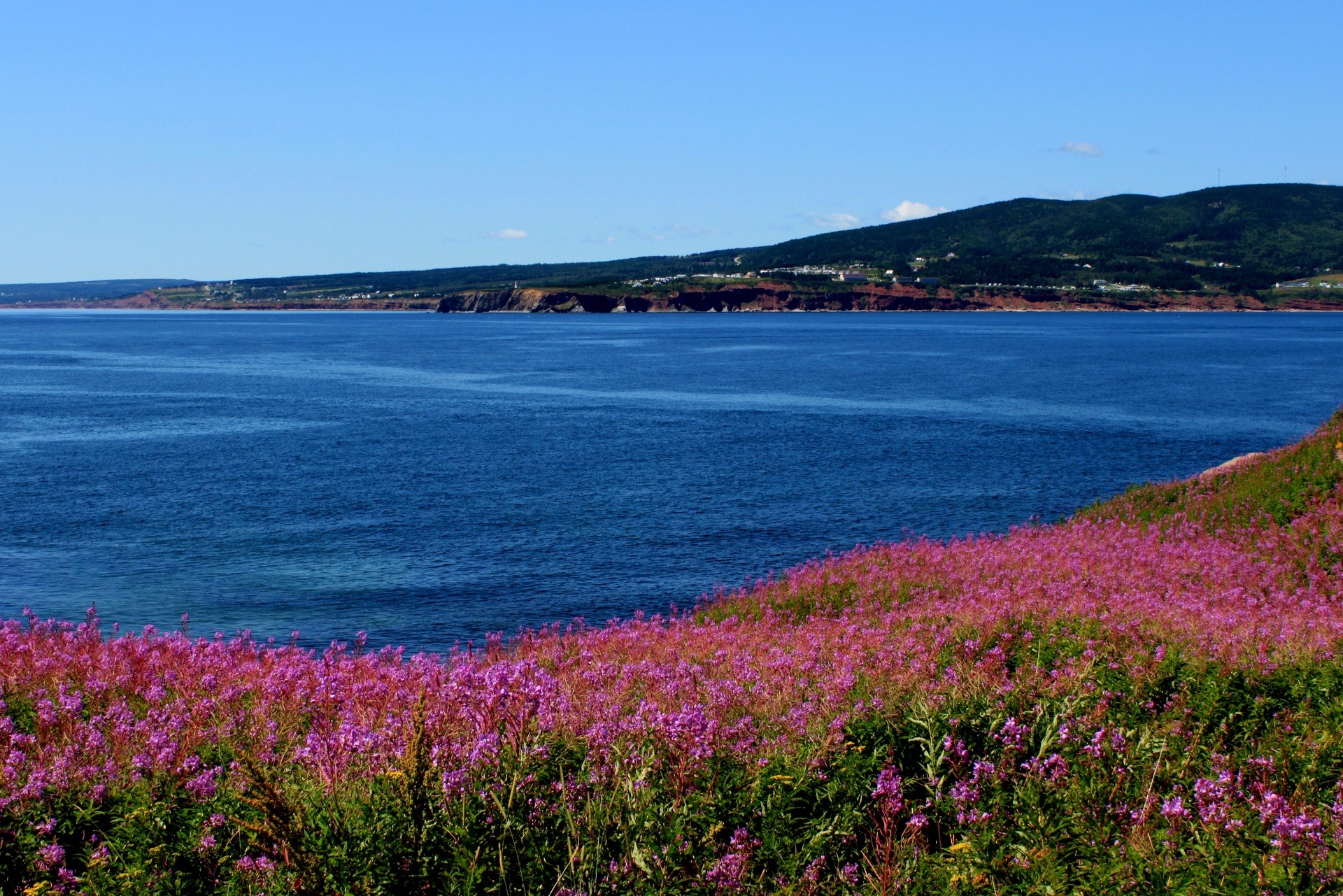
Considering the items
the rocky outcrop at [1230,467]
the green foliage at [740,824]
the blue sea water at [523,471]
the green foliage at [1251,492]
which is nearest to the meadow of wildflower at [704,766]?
the green foliage at [740,824]

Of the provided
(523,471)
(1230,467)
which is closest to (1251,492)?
(1230,467)

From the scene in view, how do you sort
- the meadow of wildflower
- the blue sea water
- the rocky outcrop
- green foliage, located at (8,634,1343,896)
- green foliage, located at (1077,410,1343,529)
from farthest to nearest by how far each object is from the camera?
1. the rocky outcrop
2. the blue sea water
3. green foliage, located at (1077,410,1343,529)
4. the meadow of wildflower
5. green foliage, located at (8,634,1343,896)

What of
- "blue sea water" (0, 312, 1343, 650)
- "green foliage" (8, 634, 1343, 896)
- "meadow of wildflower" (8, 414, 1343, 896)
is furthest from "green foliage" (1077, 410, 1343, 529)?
"green foliage" (8, 634, 1343, 896)

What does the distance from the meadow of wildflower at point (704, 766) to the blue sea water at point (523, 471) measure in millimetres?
11749

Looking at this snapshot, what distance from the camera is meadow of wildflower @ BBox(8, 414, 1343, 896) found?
5.05 meters

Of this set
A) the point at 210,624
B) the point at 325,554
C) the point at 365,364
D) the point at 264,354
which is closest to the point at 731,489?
the point at 325,554

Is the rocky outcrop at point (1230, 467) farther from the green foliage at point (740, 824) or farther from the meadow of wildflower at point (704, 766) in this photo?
the green foliage at point (740, 824)

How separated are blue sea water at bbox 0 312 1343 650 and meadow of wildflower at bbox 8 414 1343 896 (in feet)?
38.5

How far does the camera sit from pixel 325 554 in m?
26.8

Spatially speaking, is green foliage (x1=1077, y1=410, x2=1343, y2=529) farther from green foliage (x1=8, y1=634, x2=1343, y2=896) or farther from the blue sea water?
green foliage (x1=8, y1=634, x2=1343, y2=896)

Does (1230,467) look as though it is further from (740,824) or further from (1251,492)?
(740,824)

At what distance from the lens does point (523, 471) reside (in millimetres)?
39438

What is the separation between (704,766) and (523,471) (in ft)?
111

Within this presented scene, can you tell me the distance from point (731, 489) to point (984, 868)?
1207 inches
